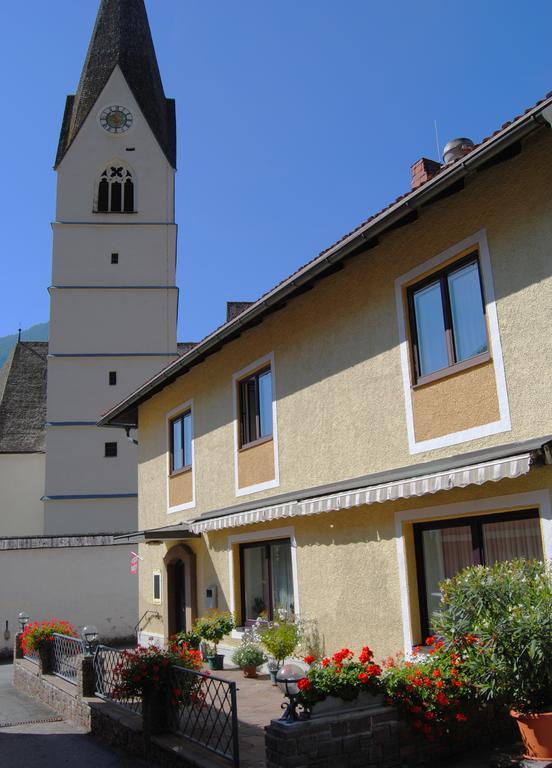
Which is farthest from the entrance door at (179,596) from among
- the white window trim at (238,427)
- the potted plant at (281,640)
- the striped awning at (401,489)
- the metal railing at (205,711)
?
the metal railing at (205,711)

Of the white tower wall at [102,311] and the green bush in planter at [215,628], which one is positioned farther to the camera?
the white tower wall at [102,311]

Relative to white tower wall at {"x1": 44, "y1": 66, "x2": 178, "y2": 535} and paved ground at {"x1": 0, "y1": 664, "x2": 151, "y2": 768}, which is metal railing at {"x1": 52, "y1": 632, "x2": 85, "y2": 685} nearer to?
paved ground at {"x1": 0, "y1": 664, "x2": 151, "y2": 768}

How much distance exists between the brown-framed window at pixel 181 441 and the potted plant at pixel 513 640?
11.8 meters

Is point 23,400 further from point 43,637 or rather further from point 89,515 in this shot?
point 43,637

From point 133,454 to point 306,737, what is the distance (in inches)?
1182

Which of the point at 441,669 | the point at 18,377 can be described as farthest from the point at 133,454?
the point at 441,669

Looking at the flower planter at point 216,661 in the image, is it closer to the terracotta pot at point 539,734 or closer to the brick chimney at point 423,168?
the terracotta pot at point 539,734

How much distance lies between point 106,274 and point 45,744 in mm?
29560

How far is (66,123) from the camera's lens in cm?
4241

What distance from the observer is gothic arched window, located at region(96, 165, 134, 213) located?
132 feet

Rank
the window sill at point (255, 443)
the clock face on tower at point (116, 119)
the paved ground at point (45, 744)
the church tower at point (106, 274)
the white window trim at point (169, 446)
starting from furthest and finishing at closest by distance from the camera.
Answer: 1. the clock face on tower at point (116, 119)
2. the church tower at point (106, 274)
3. the white window trim at point (169, 446)
4. the window sill at point (255, 443)
5. the paved ground at point (45, 744)

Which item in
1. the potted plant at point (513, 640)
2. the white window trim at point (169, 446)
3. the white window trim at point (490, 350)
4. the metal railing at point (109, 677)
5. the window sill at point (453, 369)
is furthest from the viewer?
the white window trim at point (169, 446)

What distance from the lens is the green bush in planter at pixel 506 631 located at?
7012 millimetres

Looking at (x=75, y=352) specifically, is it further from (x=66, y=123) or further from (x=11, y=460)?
(x=66, y=123)
